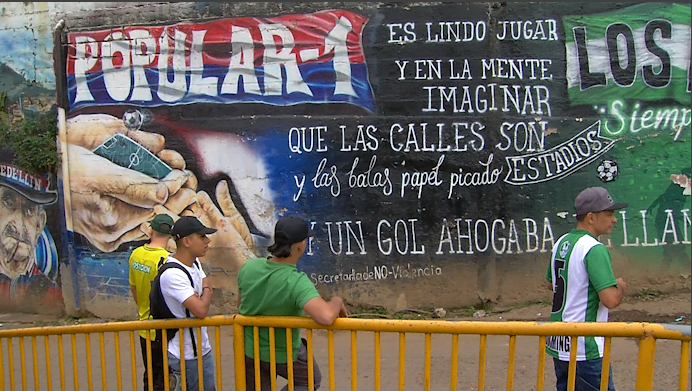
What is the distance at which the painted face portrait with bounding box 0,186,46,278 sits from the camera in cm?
737

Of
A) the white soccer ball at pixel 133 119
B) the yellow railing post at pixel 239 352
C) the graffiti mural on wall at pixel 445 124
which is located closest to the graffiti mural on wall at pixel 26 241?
the white soccer ball at pixel 133 119

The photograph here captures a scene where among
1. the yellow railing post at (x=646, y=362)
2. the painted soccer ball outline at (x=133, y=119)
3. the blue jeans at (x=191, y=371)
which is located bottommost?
the blue jeans at (x=191, y=371)

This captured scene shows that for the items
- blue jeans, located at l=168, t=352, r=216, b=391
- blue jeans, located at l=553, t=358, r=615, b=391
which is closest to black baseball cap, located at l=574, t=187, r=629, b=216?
blue jeans, located at l=553, t=358, r=615, b=391

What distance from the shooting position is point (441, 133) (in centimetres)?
680

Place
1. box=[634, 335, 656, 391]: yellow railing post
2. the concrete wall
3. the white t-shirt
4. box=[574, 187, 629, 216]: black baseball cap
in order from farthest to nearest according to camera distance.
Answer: the concrete wall → the white t-shirt → box=[574, 187, 629, 216]: black baseball cap → box=[634, 335, 656, 391]: yellow railing post

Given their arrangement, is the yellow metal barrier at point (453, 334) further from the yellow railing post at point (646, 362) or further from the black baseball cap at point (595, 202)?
the black baseball cap at point (595, 202)

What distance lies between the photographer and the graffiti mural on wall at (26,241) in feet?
24.1

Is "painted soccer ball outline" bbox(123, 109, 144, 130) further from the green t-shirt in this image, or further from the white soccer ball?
the green t-shirt

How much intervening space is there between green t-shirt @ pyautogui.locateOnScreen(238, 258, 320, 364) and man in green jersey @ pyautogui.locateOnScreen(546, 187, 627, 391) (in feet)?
4.99

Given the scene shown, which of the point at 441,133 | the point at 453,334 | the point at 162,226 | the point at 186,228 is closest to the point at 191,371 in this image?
the point at 186,228

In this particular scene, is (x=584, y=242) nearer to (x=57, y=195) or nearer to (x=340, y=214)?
(x=340, y=214)

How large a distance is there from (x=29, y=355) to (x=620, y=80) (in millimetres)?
7433

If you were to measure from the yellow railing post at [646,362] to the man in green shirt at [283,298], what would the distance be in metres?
1.64

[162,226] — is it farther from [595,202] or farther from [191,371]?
[595,202]
